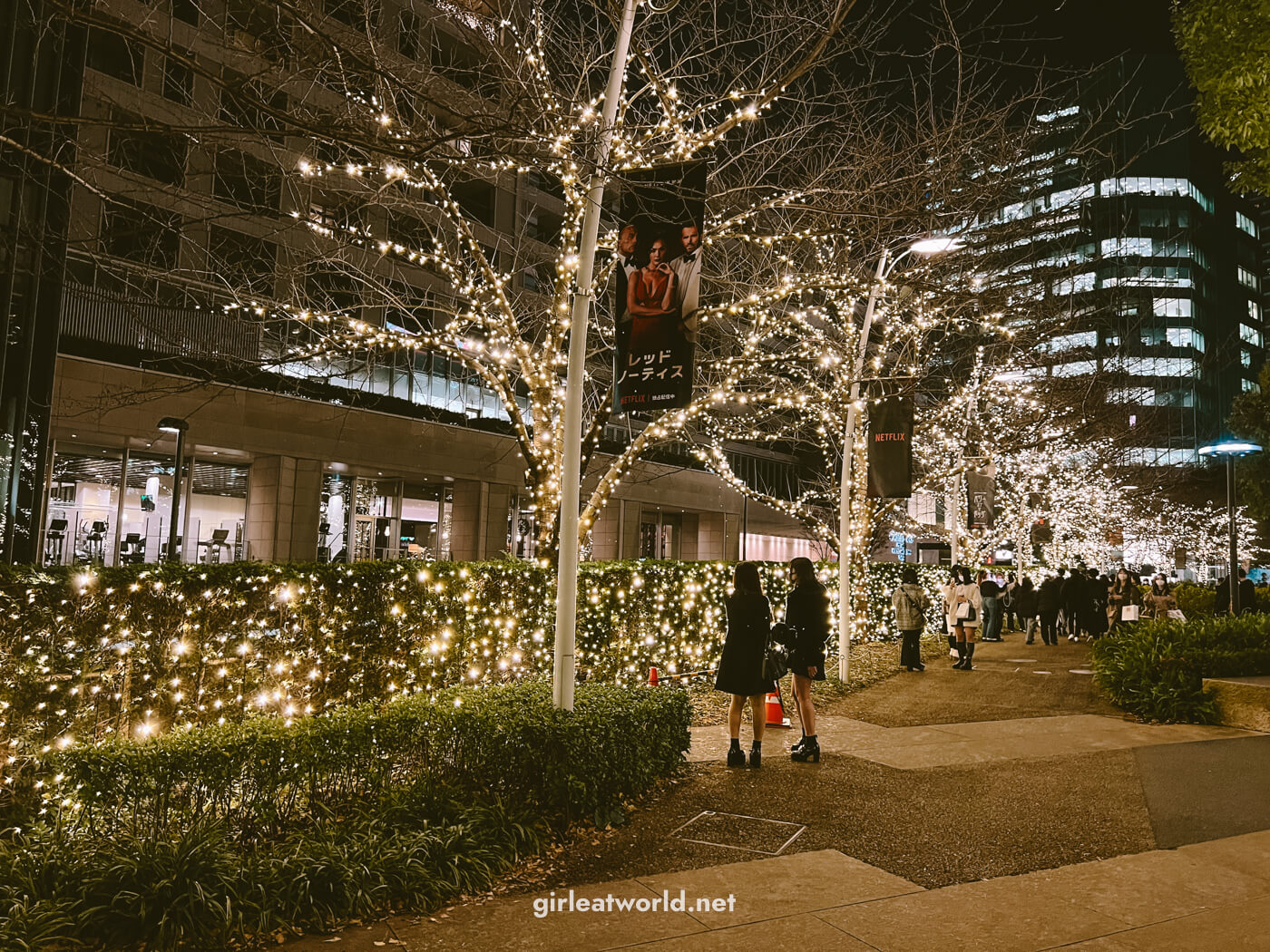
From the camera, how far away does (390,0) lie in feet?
75.8

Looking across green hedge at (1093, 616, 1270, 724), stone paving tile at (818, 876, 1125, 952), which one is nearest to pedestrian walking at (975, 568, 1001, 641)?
green hedge at (1093, 616, 1270, 724)

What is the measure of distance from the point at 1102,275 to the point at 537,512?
62.7 meters

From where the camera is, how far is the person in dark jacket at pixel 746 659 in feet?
24.3

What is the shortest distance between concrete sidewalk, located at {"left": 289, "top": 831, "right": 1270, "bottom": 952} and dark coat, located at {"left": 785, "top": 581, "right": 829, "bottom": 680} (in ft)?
9.03

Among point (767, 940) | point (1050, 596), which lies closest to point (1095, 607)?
point (1050, 596)

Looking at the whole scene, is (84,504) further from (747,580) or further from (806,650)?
(806,650)

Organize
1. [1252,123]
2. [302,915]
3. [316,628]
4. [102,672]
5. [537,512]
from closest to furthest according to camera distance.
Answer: [302,915] < [102,672] < [316,628] < [1252,123] < [537,512]

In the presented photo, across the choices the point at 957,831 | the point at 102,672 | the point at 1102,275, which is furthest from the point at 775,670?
the point at 1102,275

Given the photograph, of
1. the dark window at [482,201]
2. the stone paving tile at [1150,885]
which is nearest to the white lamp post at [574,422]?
the stone paving tile at [1150,885]

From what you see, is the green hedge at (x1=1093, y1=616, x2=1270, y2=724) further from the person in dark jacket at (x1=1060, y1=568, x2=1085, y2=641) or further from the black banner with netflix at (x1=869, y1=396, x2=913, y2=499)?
the person in dark jacket at (x1=1060, y1=568, x2=1085, y2=641)

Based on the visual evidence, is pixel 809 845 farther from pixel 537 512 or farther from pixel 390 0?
pixel 390 0

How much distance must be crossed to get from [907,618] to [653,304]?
10.2 meters

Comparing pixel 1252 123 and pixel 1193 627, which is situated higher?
pixel 1252 123

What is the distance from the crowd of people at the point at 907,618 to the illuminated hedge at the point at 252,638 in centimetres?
286
